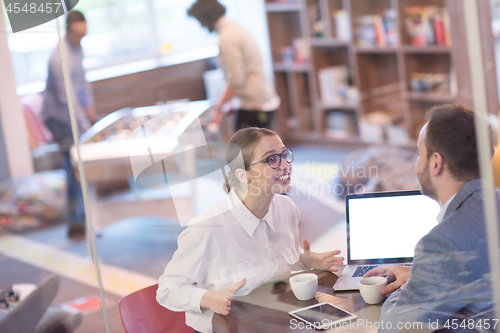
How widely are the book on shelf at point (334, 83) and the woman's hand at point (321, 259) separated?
3579 millimetres

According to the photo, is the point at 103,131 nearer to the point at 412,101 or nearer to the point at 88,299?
the point at 88,299

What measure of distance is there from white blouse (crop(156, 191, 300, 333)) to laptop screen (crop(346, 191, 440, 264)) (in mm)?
158

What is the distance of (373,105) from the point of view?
4531mm

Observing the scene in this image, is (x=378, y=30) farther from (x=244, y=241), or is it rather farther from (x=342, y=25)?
(x=244, y=241)

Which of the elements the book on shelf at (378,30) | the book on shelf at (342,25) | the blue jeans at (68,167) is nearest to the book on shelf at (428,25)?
the book on shelf at (378,30)

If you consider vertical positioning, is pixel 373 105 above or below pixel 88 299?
above

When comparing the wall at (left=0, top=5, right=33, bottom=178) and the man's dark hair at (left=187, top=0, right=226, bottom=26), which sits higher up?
the man's dark hair at (left=187, top=0, right=226, bottom=26)

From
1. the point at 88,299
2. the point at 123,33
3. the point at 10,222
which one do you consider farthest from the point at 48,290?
the point at 123,33

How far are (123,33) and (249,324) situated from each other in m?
2.83

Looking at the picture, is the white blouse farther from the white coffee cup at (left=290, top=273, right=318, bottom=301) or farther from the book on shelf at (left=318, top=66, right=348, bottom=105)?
the book on shelf at (left=318, top=66, right=348, bottom=105)

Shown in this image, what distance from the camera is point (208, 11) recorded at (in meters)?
1.90

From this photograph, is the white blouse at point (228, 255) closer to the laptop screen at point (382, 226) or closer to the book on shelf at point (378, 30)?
the laptop screen at point (382, 226)

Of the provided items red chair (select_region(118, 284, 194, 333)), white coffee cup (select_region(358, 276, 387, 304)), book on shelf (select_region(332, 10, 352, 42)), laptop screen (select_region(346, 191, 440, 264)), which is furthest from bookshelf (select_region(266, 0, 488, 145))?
white coffee cup (select_region(358, 276, 387, 304))

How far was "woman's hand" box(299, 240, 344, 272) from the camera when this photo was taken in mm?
1200
